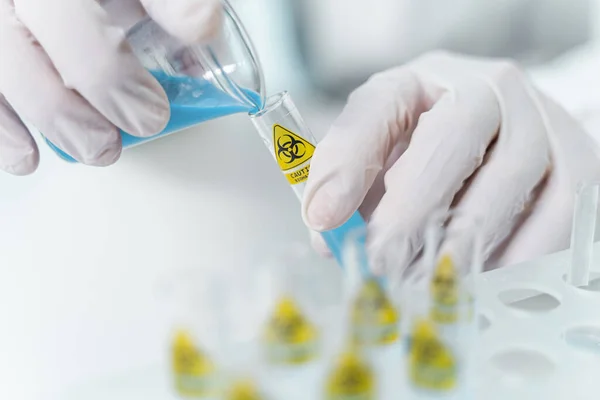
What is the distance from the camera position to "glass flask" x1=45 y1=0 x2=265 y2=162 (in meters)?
0.62

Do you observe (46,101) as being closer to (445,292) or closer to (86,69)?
(86,69)

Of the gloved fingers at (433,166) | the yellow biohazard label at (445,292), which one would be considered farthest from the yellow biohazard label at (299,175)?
the yellow biohazard label at (445,292)

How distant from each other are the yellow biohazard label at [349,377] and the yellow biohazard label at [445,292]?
0.11m

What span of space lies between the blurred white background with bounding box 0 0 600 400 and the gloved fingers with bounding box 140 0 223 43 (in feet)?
1.67

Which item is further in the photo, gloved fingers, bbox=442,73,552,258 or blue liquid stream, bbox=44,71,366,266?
gloved fingers, bbox=442,73,552,258

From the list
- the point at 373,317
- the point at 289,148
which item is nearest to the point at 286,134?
the point at 289,148

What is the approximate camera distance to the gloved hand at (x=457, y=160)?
2.64 feet

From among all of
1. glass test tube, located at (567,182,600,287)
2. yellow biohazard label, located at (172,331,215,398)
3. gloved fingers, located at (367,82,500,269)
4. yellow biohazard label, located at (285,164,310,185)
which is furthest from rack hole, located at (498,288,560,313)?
Answer: yellow biohazard label, located at (172,331,215,398)

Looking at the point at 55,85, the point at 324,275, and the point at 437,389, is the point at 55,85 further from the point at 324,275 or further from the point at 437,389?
the point at 437,389

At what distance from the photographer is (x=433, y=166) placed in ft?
2.73

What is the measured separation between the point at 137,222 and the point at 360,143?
523 millimetres

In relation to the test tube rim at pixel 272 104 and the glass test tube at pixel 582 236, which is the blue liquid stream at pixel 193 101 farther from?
the glass test tube at pixel 582 236

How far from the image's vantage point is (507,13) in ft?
5.03

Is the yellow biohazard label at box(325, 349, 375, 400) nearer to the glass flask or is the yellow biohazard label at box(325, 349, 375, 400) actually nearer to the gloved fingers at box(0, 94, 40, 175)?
the glass flask
